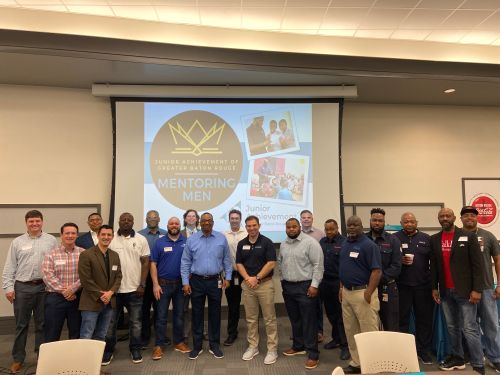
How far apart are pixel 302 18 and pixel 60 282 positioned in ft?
13.3

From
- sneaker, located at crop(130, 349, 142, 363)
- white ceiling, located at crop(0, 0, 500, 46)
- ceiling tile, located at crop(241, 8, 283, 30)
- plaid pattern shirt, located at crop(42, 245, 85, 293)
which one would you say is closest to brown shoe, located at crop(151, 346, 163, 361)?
sneaker, located at crop(130, 349, 142, 363)

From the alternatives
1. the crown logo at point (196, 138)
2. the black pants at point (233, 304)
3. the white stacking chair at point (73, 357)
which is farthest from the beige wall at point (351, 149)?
the white stacking chair at point (73, 357)

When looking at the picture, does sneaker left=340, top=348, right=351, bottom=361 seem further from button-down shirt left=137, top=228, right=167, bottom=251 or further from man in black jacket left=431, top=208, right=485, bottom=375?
button-down shirt left=137, top=228, right=167, bottom=251

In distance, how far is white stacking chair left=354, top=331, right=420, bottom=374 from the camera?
2154 millimetres

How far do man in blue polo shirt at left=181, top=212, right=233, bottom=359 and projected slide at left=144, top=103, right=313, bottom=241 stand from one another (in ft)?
4.22

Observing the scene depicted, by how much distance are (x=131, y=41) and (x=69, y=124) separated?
5.88 feet

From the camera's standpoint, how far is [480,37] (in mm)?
4988

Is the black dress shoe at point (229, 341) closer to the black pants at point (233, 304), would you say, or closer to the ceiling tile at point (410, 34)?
the black pants at point (233, 304)

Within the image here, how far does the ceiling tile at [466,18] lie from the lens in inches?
169

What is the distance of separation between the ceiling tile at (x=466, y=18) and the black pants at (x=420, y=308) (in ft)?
11.0

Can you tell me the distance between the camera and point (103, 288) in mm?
3316

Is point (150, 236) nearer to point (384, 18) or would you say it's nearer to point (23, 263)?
point (23, 263)

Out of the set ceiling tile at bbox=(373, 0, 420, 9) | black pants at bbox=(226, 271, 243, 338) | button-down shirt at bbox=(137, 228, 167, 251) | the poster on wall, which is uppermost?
ceiling tile at bbox=(373, 0, 420, 9)

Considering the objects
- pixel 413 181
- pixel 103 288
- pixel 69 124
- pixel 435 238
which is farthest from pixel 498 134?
pixel 69 124
